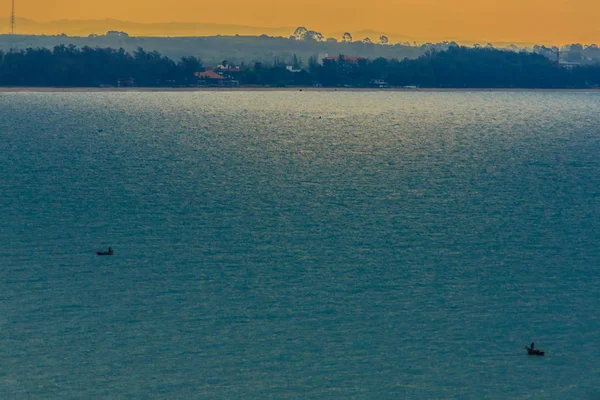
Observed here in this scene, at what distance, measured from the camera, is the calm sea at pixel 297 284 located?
1610 inches

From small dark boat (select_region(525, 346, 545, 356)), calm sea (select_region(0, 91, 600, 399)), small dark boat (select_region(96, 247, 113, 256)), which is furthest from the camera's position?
small dark boat (select_region(96, 247, 113, 256))

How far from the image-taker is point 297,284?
54.7m

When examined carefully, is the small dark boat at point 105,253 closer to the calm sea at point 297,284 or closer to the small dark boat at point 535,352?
the calm sea at point 297,284

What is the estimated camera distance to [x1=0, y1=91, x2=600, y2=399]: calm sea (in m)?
40.9

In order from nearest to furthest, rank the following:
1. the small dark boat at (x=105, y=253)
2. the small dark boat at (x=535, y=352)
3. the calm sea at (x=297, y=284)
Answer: the calm sea at (x=297, y=284) → the small dark boat at (x=535, y=352) → the small dark boat at (x=105, y=253)

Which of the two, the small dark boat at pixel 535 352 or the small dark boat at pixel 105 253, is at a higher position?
the small dark boat at pixel 105 253

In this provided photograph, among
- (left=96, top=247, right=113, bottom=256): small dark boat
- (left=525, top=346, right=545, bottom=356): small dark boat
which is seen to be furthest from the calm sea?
(left=96, top=247, right=113, bottom=256): small dark boat

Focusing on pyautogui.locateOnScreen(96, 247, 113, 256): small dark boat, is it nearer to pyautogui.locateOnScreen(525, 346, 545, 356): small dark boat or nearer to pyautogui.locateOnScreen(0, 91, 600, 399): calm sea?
pyautogui.locateOnScreen(0, 91, 600, 399): calm sea

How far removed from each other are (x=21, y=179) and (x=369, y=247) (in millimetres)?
48978

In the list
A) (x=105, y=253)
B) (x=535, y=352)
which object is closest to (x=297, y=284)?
(x=105, y=253)

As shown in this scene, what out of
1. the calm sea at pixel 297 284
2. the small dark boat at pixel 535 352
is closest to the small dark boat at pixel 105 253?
the calm sea at pixel 297 284

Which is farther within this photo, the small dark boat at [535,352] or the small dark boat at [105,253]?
the small dark boat at [105,253]

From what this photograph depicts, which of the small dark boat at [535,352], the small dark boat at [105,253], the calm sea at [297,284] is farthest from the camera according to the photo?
the small dark boat at [105,253]

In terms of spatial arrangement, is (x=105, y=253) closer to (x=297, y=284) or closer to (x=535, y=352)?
A: (x=297, y=284)
